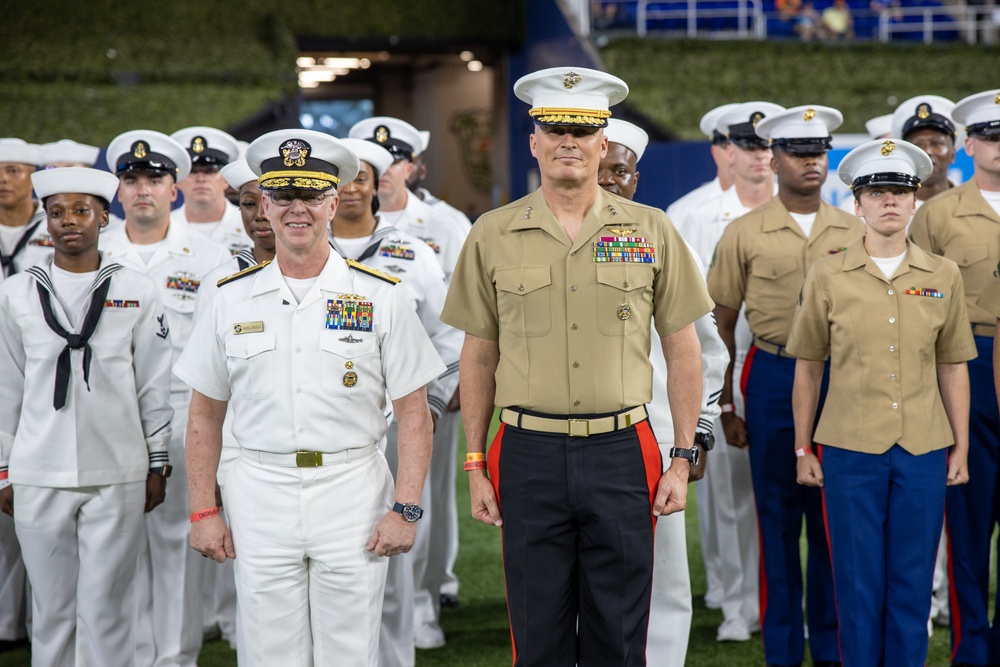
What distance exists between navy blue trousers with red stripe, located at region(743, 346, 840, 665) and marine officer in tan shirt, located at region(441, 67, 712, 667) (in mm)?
1236

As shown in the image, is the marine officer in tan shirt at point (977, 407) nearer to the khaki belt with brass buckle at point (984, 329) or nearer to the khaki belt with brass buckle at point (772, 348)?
the khaki belt with brass buckle at point (984, 329)

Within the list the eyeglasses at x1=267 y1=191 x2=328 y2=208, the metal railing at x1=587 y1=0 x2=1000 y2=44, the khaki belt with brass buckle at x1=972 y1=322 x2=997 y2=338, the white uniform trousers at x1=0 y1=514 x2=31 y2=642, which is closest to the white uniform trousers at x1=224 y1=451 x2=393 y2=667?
the eyeglasses at x1=267 y1=191 x2=328 y2=208

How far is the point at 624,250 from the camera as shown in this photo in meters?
3.00

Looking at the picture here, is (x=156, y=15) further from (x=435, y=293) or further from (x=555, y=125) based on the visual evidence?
(x=555, y=125)

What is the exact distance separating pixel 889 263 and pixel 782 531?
115 cm

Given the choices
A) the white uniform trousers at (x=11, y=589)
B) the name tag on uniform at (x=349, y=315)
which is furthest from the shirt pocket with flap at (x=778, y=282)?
the white uniform trousers at (x=11, y=589)

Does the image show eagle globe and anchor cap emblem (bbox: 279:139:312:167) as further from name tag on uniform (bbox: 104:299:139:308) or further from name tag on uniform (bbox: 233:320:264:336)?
→ name tag on uniform (bbox: 104:299:139:308)

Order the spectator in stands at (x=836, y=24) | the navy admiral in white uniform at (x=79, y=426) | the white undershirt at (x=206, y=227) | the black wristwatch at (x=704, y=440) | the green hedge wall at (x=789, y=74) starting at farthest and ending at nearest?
1. the spectator in stands at (x=836, y=24)
2. the green hedge wall at (x=789, y=74)
3. the white undershirt at (x=206, y=227)
4. the navy admiral in white uniform at (x=79, y=426)
5. the black wristwatch at (x=704, y=440)

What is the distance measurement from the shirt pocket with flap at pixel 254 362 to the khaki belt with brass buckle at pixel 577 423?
649mm

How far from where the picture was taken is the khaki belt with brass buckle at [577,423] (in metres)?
2.95

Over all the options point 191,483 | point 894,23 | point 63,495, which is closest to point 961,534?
point 191,483

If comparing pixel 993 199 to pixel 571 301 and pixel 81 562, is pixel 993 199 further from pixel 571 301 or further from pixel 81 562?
pixel 81 562

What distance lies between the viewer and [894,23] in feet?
52.9

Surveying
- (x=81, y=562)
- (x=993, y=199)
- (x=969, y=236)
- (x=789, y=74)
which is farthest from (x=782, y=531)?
(x=789, y=74)
